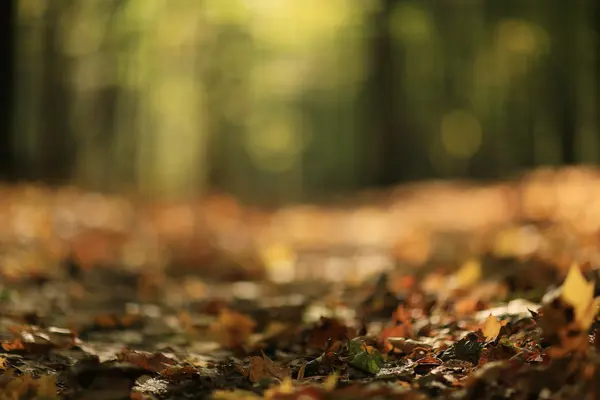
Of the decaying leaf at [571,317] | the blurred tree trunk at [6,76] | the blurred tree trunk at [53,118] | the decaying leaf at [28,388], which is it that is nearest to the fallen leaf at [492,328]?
the decaying leaf at [571,317]

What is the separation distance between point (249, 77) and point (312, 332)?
61.0ft

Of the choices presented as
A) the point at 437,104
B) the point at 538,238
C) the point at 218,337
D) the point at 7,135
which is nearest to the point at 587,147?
the point at 437,104

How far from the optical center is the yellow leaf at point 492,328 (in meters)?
2.00

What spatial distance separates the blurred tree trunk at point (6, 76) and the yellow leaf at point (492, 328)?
39.5 ft

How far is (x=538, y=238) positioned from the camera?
4.38 metres

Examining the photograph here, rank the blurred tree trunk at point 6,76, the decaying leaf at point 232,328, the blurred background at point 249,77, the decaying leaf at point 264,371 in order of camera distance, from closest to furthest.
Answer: the decaying leaf at point 264,371 → the decaying leaf at point 232,328 → the blurred tree trunk at point 6,76 → the blurred background at point 249,77

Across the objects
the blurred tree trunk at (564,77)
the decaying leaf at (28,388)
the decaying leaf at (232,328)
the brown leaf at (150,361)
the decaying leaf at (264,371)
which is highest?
the blurred tree trunk at (564,77)

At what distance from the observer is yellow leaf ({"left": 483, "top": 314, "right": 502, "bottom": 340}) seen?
2.00m

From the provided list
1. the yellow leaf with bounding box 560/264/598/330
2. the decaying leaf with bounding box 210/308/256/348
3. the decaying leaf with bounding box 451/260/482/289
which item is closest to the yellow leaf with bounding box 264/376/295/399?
the yellow leaf with bounding box 560/264/598/330

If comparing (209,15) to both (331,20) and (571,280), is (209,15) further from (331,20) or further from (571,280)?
(571,280)

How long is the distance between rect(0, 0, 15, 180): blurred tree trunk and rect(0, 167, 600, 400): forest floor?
9.14m

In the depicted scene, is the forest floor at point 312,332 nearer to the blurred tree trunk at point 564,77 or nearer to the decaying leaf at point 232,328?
the decaying leaf at point 232,328

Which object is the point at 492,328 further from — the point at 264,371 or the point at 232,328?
the point at 232,328

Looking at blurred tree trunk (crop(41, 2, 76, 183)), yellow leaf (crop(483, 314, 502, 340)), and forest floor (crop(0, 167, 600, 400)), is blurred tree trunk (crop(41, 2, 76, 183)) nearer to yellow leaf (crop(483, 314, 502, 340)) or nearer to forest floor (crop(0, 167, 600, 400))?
forest floor (crop(0, 167, 600, 400))
